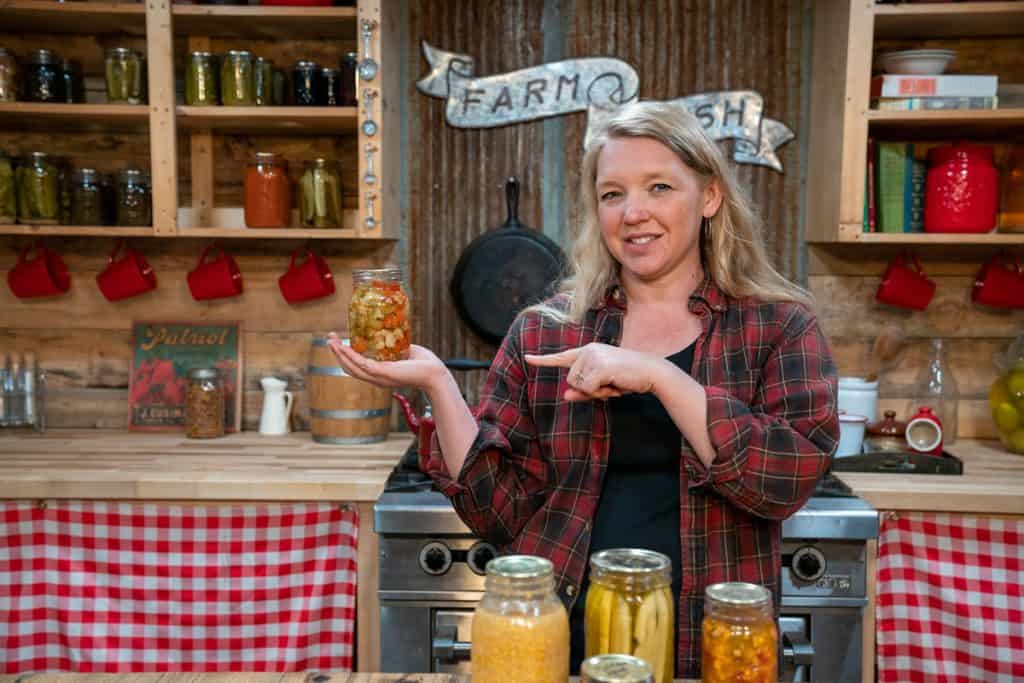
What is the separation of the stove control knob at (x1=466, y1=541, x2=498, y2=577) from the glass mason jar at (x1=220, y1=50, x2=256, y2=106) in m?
1.31

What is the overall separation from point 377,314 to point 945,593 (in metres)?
1.46

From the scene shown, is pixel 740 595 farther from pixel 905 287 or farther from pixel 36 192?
pixel 36 192

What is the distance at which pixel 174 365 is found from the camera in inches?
104

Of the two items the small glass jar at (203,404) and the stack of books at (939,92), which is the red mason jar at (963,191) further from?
the small glass jar at (203,404)

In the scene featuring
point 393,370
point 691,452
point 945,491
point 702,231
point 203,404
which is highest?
point 702,231

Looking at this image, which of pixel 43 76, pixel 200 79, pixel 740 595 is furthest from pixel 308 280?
pixel 740 595

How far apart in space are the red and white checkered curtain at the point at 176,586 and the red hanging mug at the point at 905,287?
A: 1.60 meters

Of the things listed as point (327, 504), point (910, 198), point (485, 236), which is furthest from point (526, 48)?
point (327, 504)

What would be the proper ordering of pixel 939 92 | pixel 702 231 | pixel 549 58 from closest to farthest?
pixel 702 231 < pixel 939 92 < pixel 549 58

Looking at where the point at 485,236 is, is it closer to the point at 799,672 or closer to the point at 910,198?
the point at 910,198

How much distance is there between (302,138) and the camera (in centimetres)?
261

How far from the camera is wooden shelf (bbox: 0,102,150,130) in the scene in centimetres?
232

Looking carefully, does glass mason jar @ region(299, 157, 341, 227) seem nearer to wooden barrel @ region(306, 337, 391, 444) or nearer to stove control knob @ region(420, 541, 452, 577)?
wooden barrel @ region(306, 337, 391, 444)

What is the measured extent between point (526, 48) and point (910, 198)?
1145mm
